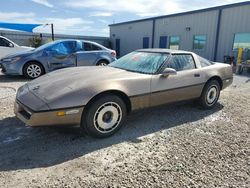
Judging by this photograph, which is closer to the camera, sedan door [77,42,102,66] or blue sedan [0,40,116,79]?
blue sedan [0,40,116,79]

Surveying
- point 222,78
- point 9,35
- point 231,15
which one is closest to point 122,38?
point 9,35

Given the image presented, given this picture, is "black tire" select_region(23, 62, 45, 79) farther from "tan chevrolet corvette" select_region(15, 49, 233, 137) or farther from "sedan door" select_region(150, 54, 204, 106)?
"sedan door" select_region(150, 54, 204, 106)

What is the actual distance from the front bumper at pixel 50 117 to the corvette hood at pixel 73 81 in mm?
209

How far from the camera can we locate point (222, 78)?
16.3ft

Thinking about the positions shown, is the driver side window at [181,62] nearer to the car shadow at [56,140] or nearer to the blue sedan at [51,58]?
the car shadow at [56,140]

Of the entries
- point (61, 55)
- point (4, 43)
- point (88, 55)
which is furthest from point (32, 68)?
point (4, 43)

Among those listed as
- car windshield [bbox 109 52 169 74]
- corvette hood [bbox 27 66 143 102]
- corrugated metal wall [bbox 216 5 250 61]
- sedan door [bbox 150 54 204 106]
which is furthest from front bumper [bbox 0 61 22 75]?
corrugated metal wall [bbox 216 5 250 61]

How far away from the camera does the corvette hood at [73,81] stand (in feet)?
9.83

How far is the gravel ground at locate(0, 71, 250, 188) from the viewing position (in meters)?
2.35

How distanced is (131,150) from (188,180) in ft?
2.83

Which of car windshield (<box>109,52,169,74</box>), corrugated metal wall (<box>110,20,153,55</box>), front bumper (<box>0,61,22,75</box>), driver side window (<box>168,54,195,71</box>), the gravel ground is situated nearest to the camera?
the gravel ground

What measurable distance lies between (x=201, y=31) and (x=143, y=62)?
→ 42.8ft

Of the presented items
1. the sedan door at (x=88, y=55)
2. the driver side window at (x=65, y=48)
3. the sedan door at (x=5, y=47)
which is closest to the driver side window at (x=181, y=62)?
the sedan door at (x=88, y=55)

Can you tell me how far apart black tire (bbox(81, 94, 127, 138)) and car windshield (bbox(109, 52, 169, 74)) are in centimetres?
87
